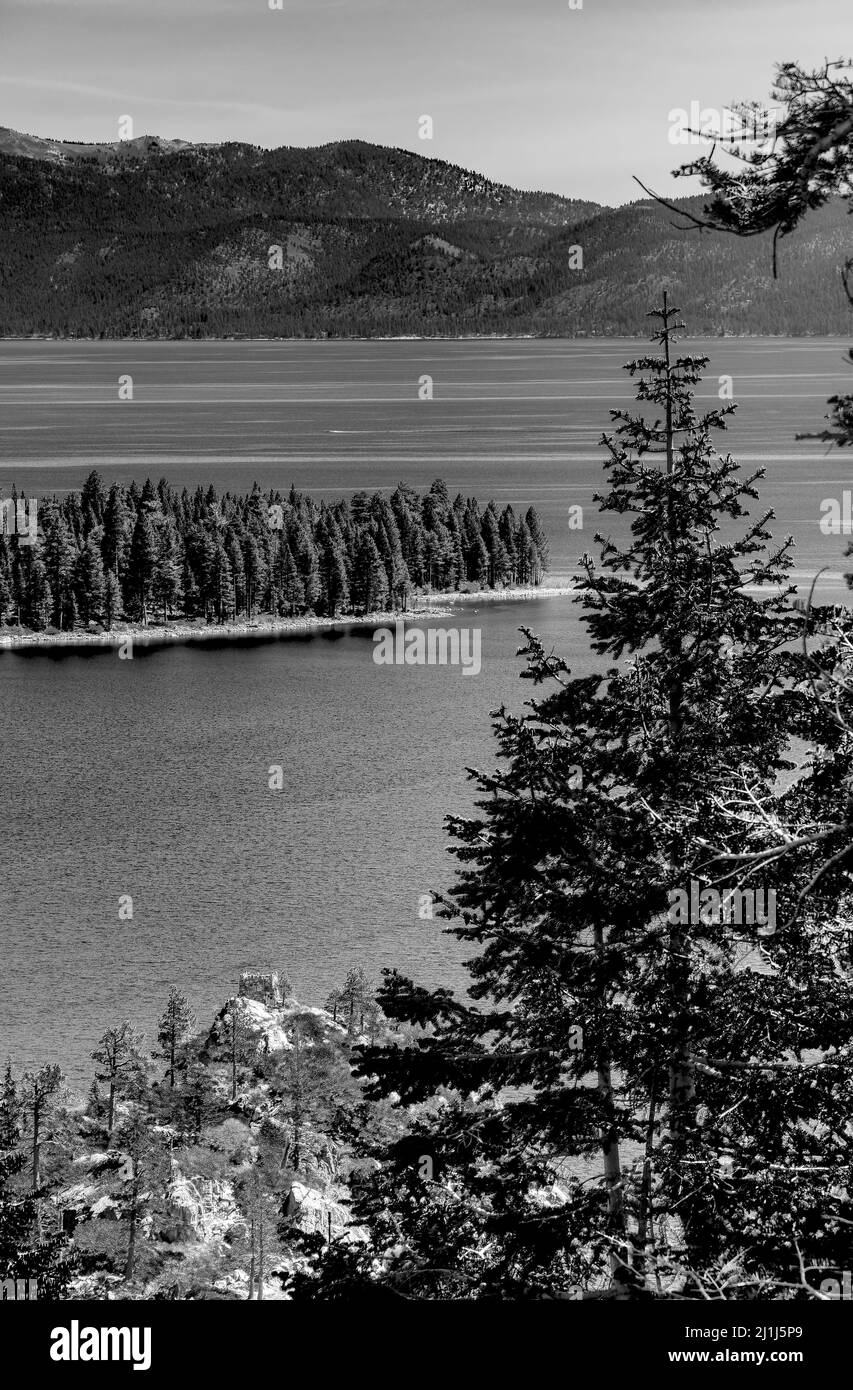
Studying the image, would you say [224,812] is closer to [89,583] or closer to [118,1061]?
[118,1061]

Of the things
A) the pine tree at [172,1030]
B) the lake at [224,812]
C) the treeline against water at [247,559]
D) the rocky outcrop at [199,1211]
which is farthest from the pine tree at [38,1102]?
the treeline against water at [247,559]

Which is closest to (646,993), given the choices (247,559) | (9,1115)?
(9,1115)

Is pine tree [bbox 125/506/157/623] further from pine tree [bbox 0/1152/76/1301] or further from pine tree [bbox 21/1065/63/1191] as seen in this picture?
pine tree [bbox 0/1152/76/1301]

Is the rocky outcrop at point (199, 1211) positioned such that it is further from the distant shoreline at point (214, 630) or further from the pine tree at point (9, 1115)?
the distant shoreline at point (214, 630)

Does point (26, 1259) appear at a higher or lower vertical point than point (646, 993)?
lower

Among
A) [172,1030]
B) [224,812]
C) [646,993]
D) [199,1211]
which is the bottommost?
[199,1211]

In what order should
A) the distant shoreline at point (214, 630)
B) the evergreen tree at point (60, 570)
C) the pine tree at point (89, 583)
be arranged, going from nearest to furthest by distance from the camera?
1. the distant shoreline at point (214, 630)
2. the pine tree at point (89, 583)
3. the evergreen tree at point (60, 570)
